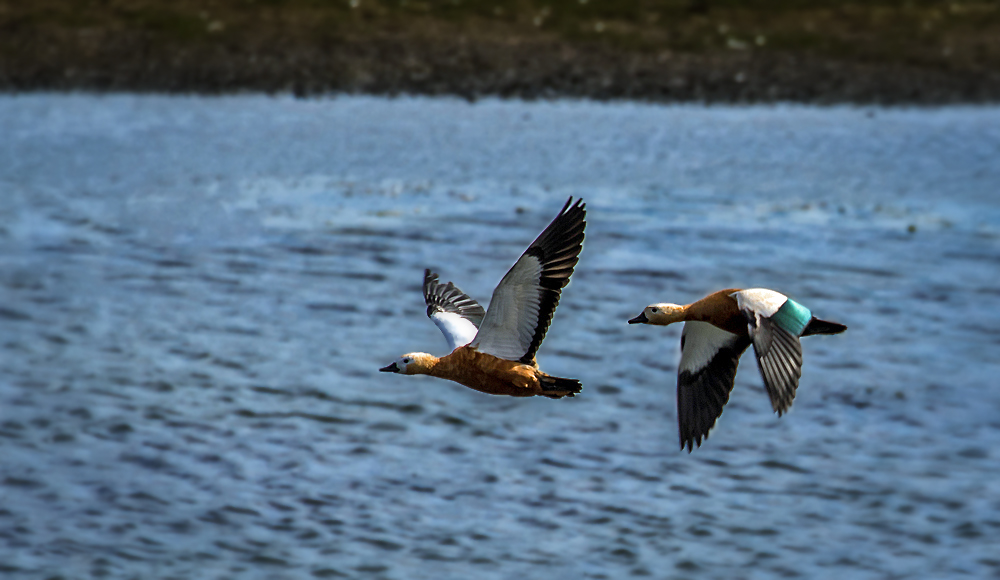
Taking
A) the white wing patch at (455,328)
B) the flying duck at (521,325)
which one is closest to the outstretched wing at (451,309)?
the white wing patch at (455,328)

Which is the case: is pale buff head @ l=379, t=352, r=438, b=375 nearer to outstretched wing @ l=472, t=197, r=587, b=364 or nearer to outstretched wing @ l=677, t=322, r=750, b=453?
outstretched wing @ l=472, t=197, r=587, b=364

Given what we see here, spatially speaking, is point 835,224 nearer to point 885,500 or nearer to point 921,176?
point 921,176

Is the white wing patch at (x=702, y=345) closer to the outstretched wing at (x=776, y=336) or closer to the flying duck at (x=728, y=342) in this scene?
the flying duck at (x=728, y=342)

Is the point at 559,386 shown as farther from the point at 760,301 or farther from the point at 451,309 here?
the point at 451,309

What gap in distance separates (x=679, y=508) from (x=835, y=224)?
37.7 feet

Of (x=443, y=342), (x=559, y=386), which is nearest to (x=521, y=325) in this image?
(x=559, y=386)

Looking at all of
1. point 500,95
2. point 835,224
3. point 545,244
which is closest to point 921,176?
Result: point 835,224

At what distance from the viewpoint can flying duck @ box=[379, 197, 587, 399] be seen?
23.3ft

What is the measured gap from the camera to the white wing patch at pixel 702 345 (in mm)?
8680

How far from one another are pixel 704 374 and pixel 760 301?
51.6 inches

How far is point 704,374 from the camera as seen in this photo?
8609 mm

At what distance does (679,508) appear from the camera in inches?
545

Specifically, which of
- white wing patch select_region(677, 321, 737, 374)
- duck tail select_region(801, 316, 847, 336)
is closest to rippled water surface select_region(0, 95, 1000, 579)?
white wing patch select_region(677, 321, 737, 374)

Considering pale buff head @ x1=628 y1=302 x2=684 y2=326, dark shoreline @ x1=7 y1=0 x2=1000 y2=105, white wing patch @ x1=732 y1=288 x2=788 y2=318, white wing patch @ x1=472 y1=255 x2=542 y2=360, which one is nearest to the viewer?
white wing patch @ x1=472 y1=255 x2=542 y2=360
